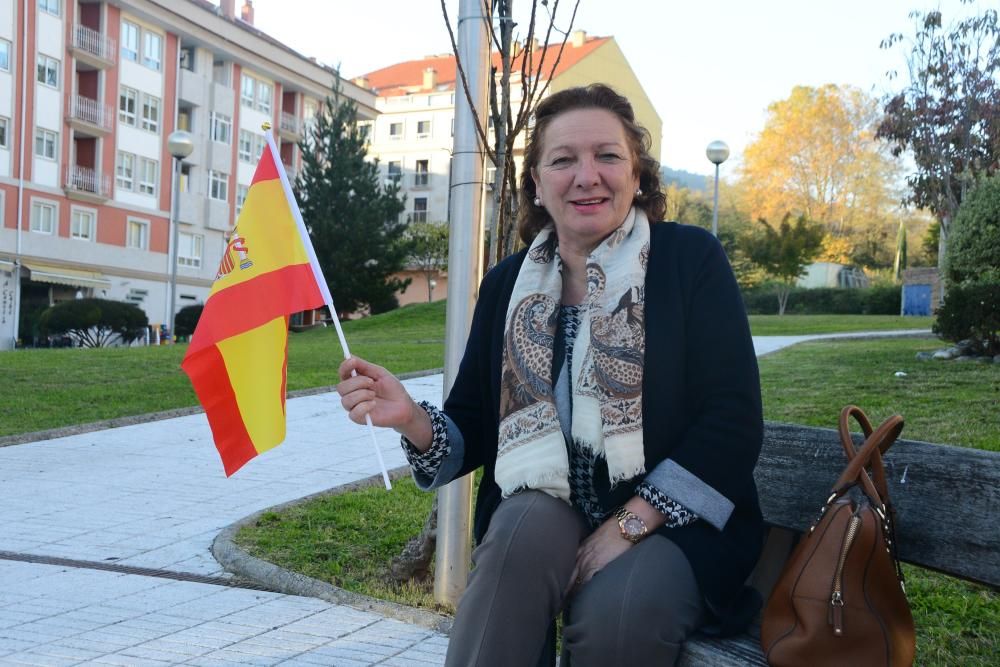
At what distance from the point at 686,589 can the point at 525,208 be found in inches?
53.7

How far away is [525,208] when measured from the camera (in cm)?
335

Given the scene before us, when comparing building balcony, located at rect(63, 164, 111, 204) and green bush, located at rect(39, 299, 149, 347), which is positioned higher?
building balcony, located at rect(63, 164, 111, 204)

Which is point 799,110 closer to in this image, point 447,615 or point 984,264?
point 984,264

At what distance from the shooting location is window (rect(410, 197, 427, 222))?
71.8 metres

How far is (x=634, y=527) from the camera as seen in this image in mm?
2615

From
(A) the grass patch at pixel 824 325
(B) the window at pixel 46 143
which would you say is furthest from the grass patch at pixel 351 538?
(B) the window at pixel 46 143

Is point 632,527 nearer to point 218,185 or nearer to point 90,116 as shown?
point 90,116

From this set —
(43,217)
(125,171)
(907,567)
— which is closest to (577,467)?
(907,567)

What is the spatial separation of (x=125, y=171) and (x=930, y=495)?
44875 millimetres

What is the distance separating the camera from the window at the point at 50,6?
39344 mm

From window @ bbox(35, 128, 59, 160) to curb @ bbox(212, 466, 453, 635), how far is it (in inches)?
1476

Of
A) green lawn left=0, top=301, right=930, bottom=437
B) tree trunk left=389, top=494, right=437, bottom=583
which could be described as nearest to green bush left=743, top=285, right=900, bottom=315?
green lawn left=0, top=301, right=930, bottom=437

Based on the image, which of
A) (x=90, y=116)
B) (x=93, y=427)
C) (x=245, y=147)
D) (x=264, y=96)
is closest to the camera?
(x=93, y=427)

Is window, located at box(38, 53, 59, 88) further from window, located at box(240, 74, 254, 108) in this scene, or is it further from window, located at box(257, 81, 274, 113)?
window, located at box(257, 81, 274, 113)
